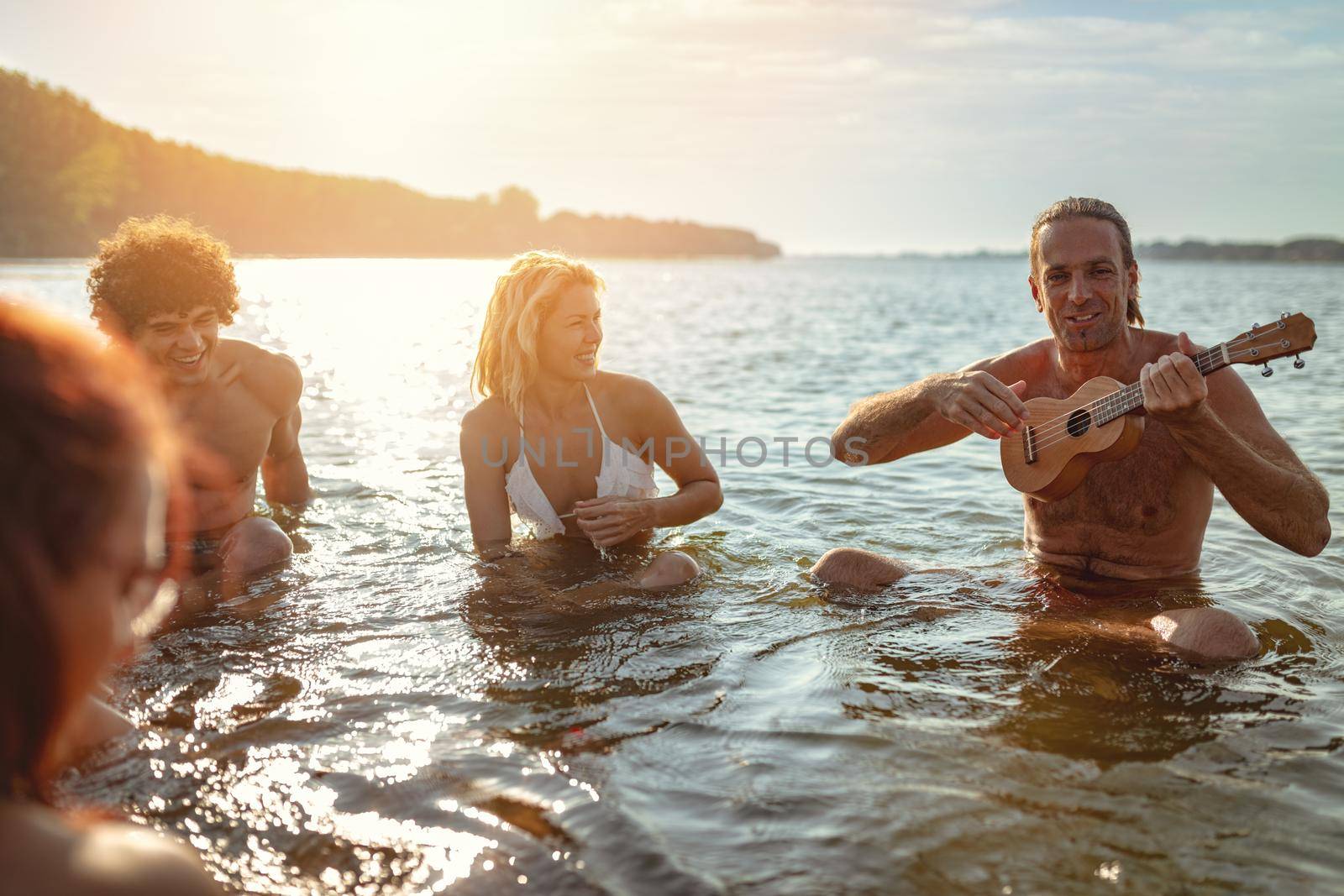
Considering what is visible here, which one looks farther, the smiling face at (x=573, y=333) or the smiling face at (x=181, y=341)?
the smiling face at (x=573, y=333)

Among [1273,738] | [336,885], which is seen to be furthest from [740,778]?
[1273,738]

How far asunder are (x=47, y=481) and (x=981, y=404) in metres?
4.17

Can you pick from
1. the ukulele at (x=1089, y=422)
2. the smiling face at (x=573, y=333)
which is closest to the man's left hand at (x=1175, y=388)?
the ukulele at (x=1089, y=422)

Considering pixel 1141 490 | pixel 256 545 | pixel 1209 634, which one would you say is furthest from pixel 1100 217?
pixel 256 545

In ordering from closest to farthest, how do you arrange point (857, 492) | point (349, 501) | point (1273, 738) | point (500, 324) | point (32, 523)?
point (32, 523)
point (1273, 738)
point (500, 324)
point (349, 501)
point (857, 492)

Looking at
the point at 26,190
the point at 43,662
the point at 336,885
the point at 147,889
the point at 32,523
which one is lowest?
the point at 336,885

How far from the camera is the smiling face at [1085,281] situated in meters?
4.81

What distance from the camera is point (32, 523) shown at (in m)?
1.26

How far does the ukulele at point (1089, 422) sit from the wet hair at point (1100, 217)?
1.63 feet

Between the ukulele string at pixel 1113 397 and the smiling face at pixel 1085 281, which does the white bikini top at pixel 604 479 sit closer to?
the ukulele string at pixel 1113 397

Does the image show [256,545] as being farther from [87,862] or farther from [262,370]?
[87,862]

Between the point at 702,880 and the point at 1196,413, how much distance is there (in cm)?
285

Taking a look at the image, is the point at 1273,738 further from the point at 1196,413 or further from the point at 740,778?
the point at 740,778

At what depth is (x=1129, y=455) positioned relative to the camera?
4.91 meters
